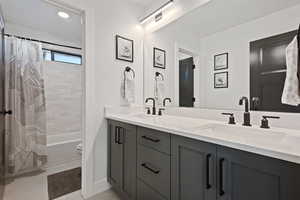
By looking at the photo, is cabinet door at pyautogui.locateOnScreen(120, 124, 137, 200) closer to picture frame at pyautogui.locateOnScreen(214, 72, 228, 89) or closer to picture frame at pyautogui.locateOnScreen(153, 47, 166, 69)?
picture frame at pyautogui.locateOnScreen(214, 72, 228, 89)

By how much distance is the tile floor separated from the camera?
66.5 inches

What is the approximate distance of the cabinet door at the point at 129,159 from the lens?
1.40 m

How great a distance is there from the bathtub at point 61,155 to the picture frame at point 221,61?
235 centimetres

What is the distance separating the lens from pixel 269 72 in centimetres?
116

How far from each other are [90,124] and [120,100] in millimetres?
467

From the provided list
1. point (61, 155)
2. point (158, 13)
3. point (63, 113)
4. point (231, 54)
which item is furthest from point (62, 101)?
point (231, 54)

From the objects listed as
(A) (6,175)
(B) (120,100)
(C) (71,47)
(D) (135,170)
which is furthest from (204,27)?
(A) (6,175)

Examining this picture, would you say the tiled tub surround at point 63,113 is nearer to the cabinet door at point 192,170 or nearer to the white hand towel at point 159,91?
the white hand towel at point 159,91

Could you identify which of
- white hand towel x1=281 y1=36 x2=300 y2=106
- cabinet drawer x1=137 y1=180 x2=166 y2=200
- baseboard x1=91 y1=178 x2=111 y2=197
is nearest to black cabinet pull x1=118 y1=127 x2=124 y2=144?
cabinet drawer x1=137 y1=180 x2=166 y2=200

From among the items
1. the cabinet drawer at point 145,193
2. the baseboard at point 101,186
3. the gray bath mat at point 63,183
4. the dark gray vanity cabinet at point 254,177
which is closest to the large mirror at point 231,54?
the dark gray vanity cabinet at point 254,177

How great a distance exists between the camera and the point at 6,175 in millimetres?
2068

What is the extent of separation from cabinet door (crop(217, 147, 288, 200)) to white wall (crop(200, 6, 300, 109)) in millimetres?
698

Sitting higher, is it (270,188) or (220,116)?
(220,116)

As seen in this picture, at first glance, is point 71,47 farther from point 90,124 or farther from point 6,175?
point 6,175
